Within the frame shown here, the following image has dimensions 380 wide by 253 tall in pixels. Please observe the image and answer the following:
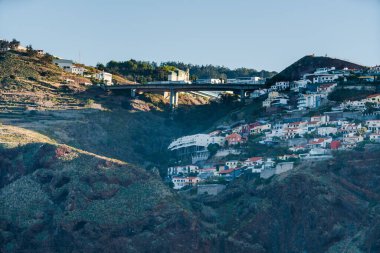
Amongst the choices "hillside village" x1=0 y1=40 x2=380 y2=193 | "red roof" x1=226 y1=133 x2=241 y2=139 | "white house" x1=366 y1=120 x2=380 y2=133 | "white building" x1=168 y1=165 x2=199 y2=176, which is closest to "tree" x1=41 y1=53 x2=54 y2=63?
"hillside village" x1=0 y1=40 x2=380 y2=193

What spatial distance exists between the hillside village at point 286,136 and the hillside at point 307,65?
558 centimetres

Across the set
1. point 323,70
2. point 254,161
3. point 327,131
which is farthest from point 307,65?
point 254,161

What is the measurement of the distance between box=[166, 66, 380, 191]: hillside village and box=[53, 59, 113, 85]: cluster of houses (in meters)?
21.0

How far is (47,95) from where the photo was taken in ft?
427

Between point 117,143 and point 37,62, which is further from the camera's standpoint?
point 37,62

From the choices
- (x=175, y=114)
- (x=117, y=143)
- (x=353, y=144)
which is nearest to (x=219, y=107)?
(x=175, y=114)

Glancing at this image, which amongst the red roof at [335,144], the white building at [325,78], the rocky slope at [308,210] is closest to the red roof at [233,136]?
Answer: the red roof at [335,144]

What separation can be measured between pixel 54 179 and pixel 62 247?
25.2 ft

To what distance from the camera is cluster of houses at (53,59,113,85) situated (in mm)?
142637

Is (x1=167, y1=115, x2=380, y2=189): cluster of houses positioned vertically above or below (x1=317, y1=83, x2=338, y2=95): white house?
below

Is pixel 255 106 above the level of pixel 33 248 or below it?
above

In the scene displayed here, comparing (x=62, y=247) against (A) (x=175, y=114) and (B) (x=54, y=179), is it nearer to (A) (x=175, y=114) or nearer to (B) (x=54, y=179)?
(B) (x=54, y=179)

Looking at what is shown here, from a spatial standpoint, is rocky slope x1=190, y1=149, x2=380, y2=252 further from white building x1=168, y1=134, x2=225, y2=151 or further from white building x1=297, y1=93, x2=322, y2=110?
white building x1=297, y1=93, x2=322, y2=110

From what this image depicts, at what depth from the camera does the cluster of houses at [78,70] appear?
468 ft
